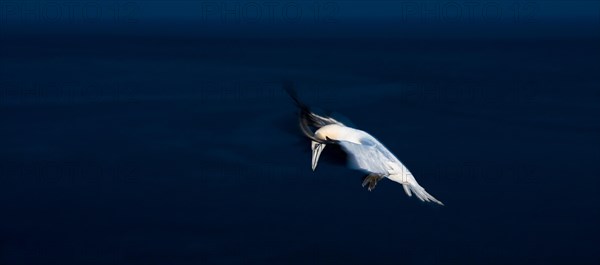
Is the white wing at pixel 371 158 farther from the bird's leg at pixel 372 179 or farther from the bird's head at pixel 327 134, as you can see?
the bird's head at pixel 327 134

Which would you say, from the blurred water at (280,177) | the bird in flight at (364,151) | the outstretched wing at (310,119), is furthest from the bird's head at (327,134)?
the blurred water at (280,177)

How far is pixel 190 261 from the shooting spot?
68.7 feet

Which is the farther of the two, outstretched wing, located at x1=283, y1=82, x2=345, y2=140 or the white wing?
outstretched wing, located at x1=283, y1=82, x2=345, y2=140

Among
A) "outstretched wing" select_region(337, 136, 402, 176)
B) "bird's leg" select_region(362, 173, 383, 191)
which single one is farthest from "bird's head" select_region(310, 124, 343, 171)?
"bird's leg" select_region(362, 173, 383, 191)

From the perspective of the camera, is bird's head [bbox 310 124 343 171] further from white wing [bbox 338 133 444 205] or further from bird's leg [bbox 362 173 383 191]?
bird's leg [bbox 362 173 383 191]

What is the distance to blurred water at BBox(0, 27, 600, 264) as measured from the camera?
22.0 meters

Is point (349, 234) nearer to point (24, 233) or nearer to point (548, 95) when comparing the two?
point (24, 233)

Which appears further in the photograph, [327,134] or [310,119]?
[310,119]

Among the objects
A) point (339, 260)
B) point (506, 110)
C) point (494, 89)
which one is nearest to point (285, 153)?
point (339, 260)

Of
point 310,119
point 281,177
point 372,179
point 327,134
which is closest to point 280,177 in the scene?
point 281,177

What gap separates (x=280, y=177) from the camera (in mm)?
28375

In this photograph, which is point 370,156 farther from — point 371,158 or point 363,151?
point 363,151

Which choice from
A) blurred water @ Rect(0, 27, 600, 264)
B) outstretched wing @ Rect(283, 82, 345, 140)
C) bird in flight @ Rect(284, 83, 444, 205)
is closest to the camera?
bird in flight @ Rect(284, 83, 444, 205)

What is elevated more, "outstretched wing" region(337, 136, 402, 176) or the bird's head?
the bird's head
